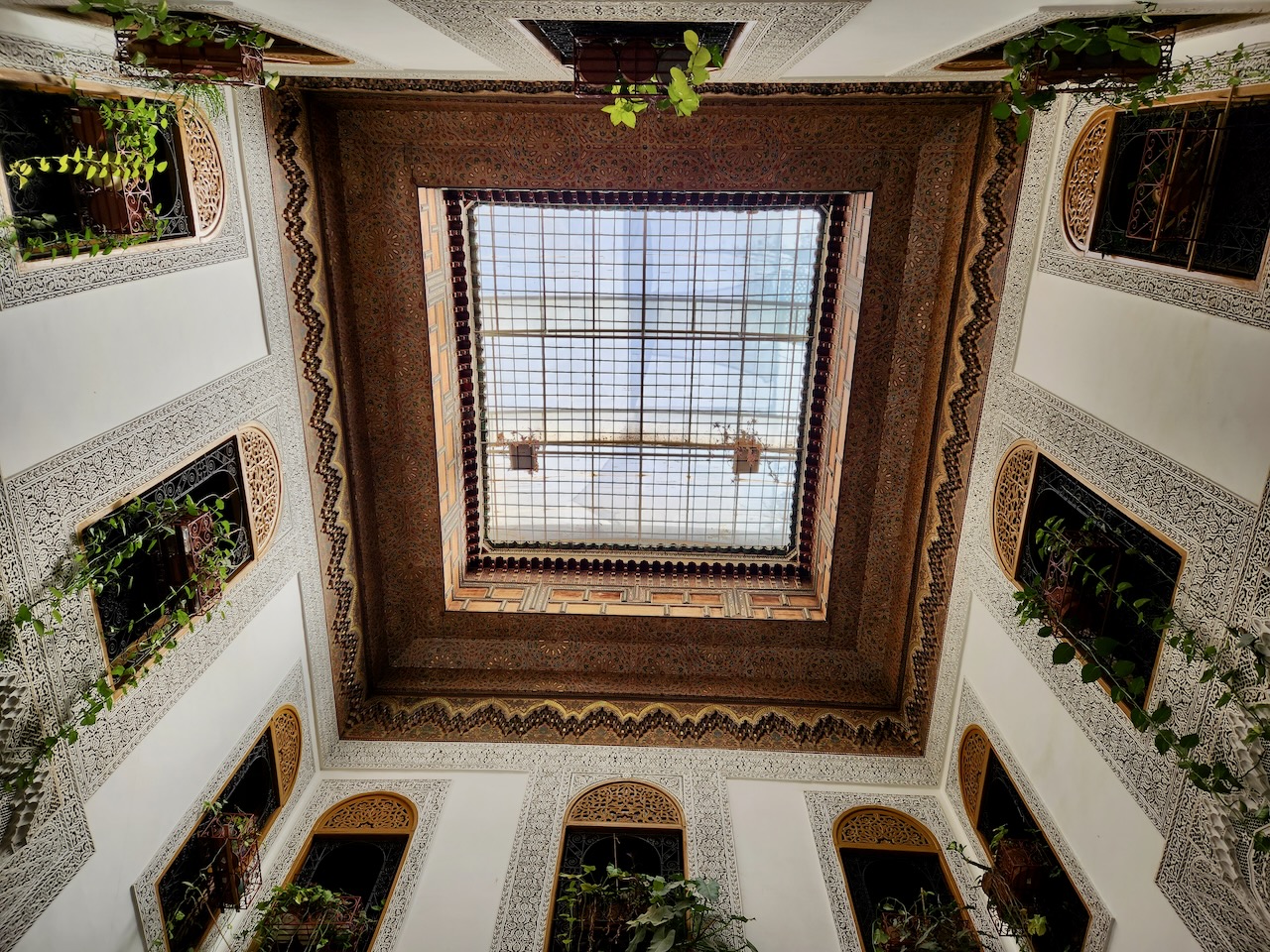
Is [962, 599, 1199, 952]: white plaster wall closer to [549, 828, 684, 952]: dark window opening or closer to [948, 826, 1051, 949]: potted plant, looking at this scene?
[948, 826, 1051, 949]: potted plant

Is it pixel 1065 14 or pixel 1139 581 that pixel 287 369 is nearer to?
pixel 1065 14

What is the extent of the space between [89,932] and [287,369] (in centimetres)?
237

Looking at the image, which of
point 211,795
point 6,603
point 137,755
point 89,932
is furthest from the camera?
point 211,795

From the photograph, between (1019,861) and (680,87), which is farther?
(1019,861)

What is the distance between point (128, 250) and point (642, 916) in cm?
324

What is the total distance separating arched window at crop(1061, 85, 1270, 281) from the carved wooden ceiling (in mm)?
720

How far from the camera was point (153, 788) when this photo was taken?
10.2 ft

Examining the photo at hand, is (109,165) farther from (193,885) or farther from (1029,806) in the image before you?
(1029,806)

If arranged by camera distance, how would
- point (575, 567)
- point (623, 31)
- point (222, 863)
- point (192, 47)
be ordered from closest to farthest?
point (192, 47), point (623, 31), point (222, 863), point (575, 567)

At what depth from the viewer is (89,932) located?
9.12 ft

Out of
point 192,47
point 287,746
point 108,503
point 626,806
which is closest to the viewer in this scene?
point 192,47

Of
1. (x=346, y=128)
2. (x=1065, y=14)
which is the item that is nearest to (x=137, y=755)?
(x=346, y=128)

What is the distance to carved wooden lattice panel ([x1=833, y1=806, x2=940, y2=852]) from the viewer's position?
14.1 feet

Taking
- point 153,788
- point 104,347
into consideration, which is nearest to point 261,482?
point 104,347
